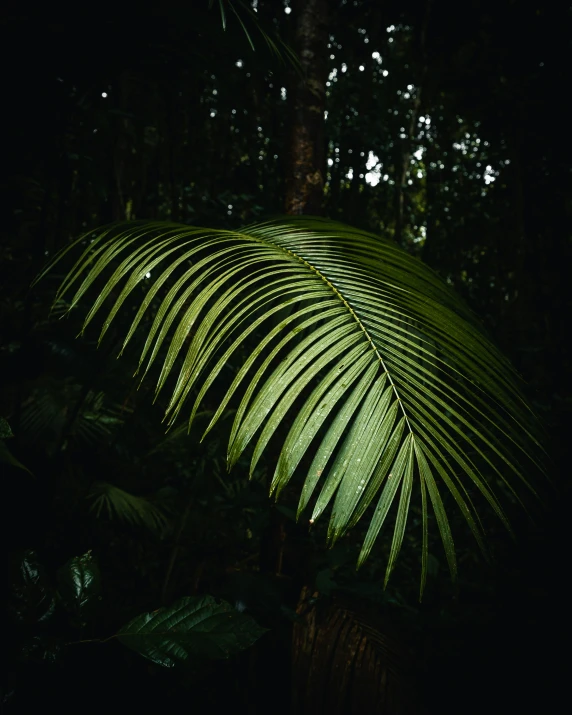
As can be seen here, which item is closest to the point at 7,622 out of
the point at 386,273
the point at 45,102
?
the point at 386,273

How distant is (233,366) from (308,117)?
795 mm

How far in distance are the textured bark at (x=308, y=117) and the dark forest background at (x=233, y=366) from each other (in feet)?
0.17

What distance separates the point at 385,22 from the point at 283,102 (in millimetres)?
704

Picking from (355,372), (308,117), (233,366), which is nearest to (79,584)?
(355,372)

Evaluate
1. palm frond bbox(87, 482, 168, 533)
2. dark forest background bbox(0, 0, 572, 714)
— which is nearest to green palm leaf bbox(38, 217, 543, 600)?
dark forest background bbox(0, 0, 572, 714)

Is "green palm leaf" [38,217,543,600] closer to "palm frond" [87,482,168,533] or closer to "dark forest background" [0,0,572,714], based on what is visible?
"dark forest background" [0,0,572,714]

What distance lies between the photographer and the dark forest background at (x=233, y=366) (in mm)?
909

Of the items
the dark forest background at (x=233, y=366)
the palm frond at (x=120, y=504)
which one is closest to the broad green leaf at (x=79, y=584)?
the dark forest background at (x=233, y=366)

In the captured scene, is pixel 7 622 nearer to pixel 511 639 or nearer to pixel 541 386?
pixel 511 639

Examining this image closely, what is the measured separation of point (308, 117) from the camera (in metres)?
1.24

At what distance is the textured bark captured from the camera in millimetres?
1233

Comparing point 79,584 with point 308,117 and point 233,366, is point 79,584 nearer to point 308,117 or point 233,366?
point 233,366

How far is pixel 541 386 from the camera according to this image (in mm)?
2123

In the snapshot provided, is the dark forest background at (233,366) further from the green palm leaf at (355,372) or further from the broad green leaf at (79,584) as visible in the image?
the green palm leaf at (355,372)
